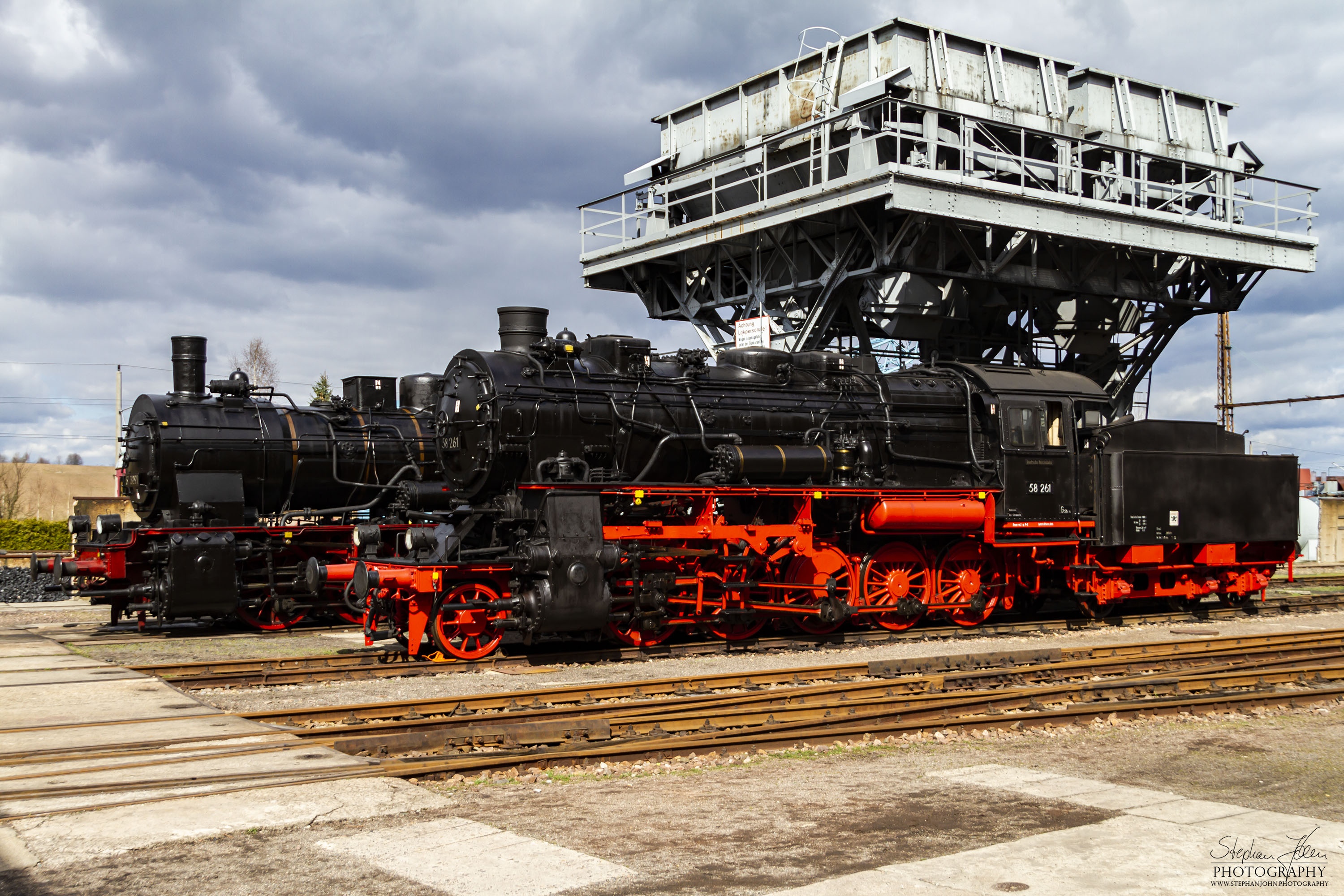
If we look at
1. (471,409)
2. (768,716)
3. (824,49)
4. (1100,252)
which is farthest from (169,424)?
(1100,252)

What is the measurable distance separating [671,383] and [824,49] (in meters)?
12.4

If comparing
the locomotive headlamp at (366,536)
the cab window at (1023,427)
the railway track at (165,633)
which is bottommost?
the railway track at (165,633)

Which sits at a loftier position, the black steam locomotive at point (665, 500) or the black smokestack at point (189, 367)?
the black smokestack at point (189, 367)

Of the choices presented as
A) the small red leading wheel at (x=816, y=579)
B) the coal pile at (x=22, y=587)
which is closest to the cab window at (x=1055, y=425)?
the small red leading wheel at (x=816, y=579)

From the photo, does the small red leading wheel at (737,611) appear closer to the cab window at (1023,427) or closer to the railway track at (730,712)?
the railway track at (730,712)

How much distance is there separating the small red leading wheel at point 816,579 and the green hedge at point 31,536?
26.0 m

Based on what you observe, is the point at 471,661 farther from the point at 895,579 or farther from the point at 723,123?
the point at 723,123

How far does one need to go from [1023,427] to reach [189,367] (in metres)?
13.1

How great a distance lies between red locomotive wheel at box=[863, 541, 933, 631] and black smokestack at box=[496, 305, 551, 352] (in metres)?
5.75

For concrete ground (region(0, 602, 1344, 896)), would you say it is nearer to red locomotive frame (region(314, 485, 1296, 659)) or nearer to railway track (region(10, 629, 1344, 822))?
railway track (region(10, 629, 1344, 822))

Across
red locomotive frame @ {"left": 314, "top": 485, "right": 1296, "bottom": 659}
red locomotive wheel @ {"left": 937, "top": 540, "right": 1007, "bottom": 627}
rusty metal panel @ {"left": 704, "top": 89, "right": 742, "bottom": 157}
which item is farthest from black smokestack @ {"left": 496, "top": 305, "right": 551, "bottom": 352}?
rusty metal panel @ {"left": 704, "top": 89, "right": 742, "bottom": 157}

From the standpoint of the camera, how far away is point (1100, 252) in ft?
77.5

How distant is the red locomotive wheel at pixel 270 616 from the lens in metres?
16.4

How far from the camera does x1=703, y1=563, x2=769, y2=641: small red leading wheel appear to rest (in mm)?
13656
